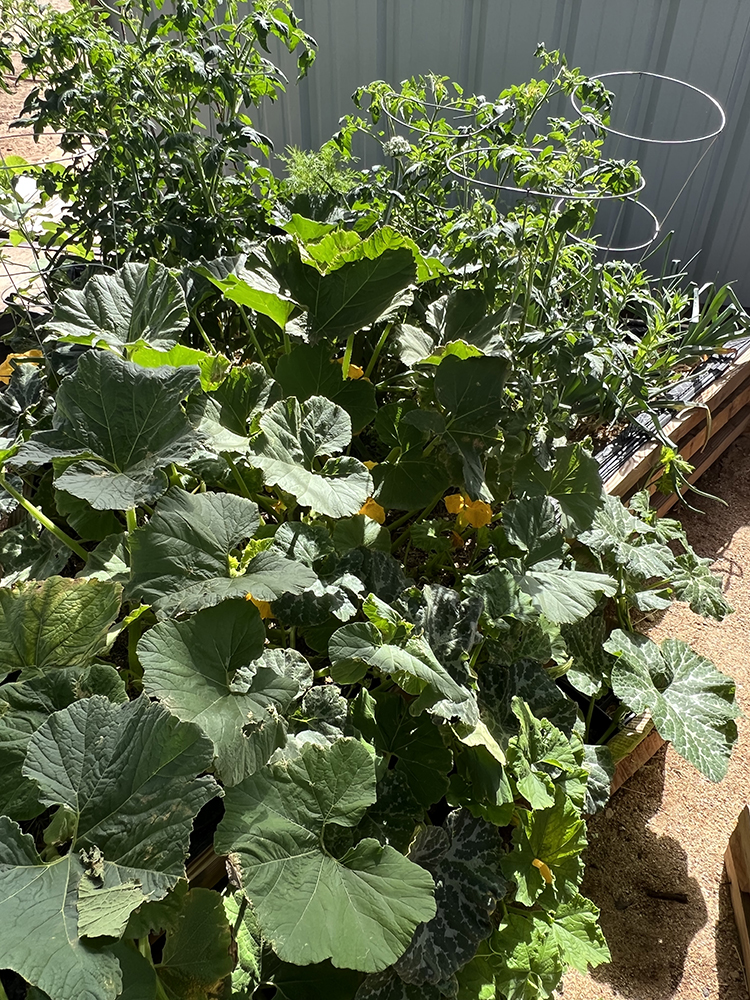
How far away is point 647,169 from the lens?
2570 millimetres

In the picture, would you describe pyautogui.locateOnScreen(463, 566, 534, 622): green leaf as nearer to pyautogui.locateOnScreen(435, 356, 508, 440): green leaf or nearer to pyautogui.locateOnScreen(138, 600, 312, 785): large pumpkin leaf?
pyautogui.locateOnScreen(435, 356, 508, 440): green leaf

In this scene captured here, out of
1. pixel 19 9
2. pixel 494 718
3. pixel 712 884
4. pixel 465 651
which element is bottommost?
pixel 712 884

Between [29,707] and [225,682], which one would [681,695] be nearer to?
[225,682]

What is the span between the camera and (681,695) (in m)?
1.33

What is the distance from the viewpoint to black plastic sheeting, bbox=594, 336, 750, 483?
5.55ft

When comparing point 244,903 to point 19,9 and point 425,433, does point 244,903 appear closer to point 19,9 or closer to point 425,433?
point 425,433

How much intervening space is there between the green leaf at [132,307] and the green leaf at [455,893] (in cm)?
82

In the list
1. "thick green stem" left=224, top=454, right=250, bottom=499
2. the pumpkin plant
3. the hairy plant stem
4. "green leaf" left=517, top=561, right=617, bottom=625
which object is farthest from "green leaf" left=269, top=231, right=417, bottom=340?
the hairy plant stem

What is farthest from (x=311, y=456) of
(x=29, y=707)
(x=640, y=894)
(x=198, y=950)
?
(x=640, y=894)

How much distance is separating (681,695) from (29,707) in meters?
1.10

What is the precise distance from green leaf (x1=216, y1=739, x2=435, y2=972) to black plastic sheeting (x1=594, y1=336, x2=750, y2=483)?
1011mm

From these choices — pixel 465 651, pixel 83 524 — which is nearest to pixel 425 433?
pixel 465 651

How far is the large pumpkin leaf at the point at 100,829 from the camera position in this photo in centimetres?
59

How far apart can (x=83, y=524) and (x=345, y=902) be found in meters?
0.67
